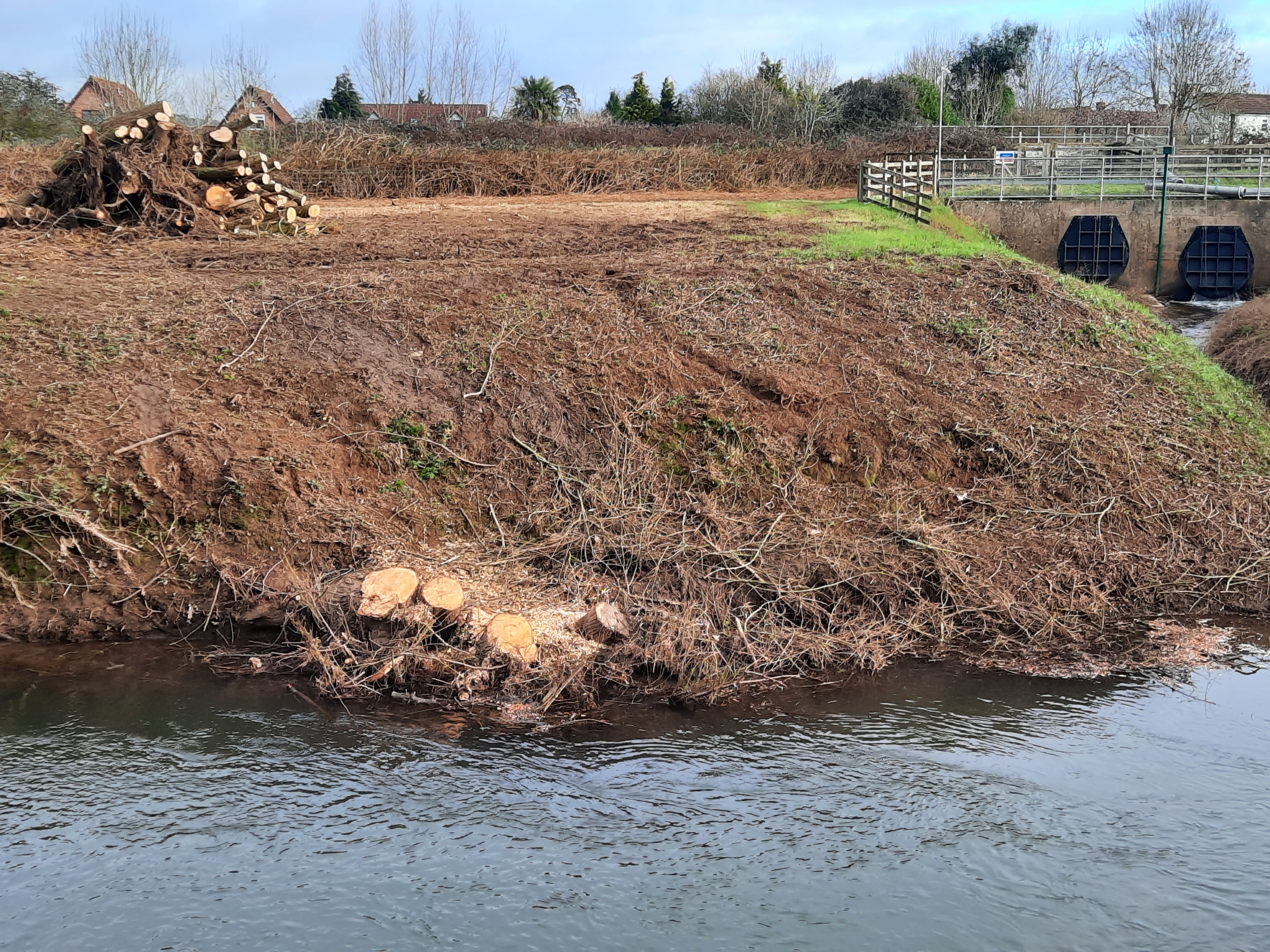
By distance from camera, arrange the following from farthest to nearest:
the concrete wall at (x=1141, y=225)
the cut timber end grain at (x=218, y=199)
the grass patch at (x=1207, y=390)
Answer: the concrete wall at (x=1141, y=225), the cut timber end grain at (x=218, y=199), the grass patch at (x=1207, y=390)

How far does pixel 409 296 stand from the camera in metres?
12.0

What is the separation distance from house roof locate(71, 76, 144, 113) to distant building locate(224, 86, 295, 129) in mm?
3661

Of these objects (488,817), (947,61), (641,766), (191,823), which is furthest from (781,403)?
(947,61)

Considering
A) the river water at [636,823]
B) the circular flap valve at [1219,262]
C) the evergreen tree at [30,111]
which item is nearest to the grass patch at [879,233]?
the circular flap valve at [1219,262]

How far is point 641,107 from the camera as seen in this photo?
144ft

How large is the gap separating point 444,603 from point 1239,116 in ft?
204

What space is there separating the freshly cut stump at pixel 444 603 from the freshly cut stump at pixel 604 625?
3.08 ft

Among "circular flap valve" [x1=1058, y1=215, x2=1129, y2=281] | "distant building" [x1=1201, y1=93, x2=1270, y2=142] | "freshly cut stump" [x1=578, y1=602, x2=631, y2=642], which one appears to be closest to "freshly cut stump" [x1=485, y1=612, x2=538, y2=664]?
"freshly cut stump" [x1=578, y1=602, x2=631, y2=642]

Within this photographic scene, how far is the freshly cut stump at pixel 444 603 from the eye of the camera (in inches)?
299

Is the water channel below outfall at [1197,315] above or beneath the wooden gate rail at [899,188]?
beneath

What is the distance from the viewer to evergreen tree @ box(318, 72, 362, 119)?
135ft

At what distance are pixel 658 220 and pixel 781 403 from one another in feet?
29.6

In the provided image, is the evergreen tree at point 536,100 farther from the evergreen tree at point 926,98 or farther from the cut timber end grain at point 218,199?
the cut timber end grain at point 218,199

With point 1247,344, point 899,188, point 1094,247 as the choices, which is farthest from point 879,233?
point 1094,247
